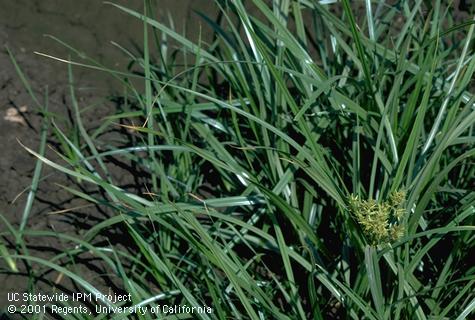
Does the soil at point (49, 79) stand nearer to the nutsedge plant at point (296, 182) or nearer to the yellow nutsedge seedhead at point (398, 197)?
the nutsedge plant at point (296, 182)

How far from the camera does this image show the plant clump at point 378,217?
1687 mm

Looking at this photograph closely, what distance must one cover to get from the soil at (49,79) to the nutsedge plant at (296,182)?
6 centimetres

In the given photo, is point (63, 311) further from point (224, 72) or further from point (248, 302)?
point (224, 72)

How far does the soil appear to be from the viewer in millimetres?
2361

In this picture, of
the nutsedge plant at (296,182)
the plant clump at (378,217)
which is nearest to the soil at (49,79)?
the nutsedge plant at (296,182)

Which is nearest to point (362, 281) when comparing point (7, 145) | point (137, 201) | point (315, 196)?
point (315, 196)

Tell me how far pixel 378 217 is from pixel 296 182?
0.56 m

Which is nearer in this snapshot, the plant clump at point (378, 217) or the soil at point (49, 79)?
the plant clump at point (378, 217)

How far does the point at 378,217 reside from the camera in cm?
168

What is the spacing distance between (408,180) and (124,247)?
855 millimetres

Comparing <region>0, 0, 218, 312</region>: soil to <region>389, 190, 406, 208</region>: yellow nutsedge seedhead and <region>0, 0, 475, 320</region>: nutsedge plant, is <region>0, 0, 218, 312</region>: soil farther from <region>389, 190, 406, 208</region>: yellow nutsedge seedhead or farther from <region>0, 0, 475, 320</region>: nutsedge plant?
<region>389, 190, 406, 208</region>: yellow nutsedge seedhead

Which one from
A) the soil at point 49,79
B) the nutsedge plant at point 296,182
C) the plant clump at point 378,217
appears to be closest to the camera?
the plant clump at point 378,217

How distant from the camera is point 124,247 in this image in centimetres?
230

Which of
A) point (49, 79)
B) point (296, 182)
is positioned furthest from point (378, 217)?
point (49, 79)
